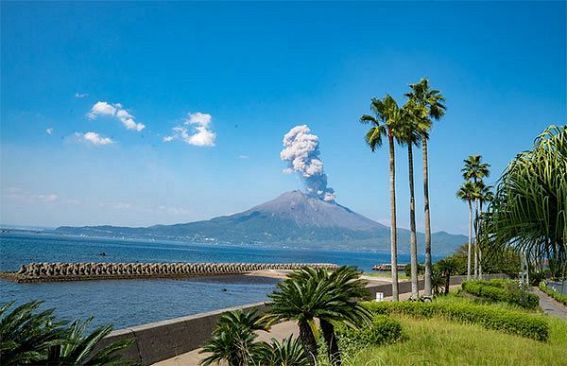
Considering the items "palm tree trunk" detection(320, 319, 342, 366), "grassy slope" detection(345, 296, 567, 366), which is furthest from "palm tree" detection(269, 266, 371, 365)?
"grassy slope" detection(345, 296, 567, 366)

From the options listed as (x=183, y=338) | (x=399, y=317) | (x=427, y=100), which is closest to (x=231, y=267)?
(x=427, y=100)

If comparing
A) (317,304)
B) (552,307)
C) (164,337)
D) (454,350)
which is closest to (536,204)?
(317,304)

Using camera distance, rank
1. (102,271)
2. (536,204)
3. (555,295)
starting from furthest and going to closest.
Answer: (102,271), (555,295), (536,204)

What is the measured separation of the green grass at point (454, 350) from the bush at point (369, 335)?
45 cm

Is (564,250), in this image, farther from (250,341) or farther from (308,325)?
(250,341)

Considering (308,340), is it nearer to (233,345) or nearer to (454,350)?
(233,345)

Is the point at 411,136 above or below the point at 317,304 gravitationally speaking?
above

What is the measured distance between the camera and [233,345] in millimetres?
10672

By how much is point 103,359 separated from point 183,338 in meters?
8.14

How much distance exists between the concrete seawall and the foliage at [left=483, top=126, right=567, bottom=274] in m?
5.50

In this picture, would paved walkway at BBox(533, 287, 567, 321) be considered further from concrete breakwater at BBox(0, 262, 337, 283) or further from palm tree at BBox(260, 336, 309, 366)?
palm tree at BBox(260, 336, 309, 366)

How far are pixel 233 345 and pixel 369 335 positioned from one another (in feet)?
19.3

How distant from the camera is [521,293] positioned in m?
31.8

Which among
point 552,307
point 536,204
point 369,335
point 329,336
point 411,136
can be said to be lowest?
point 552,307
